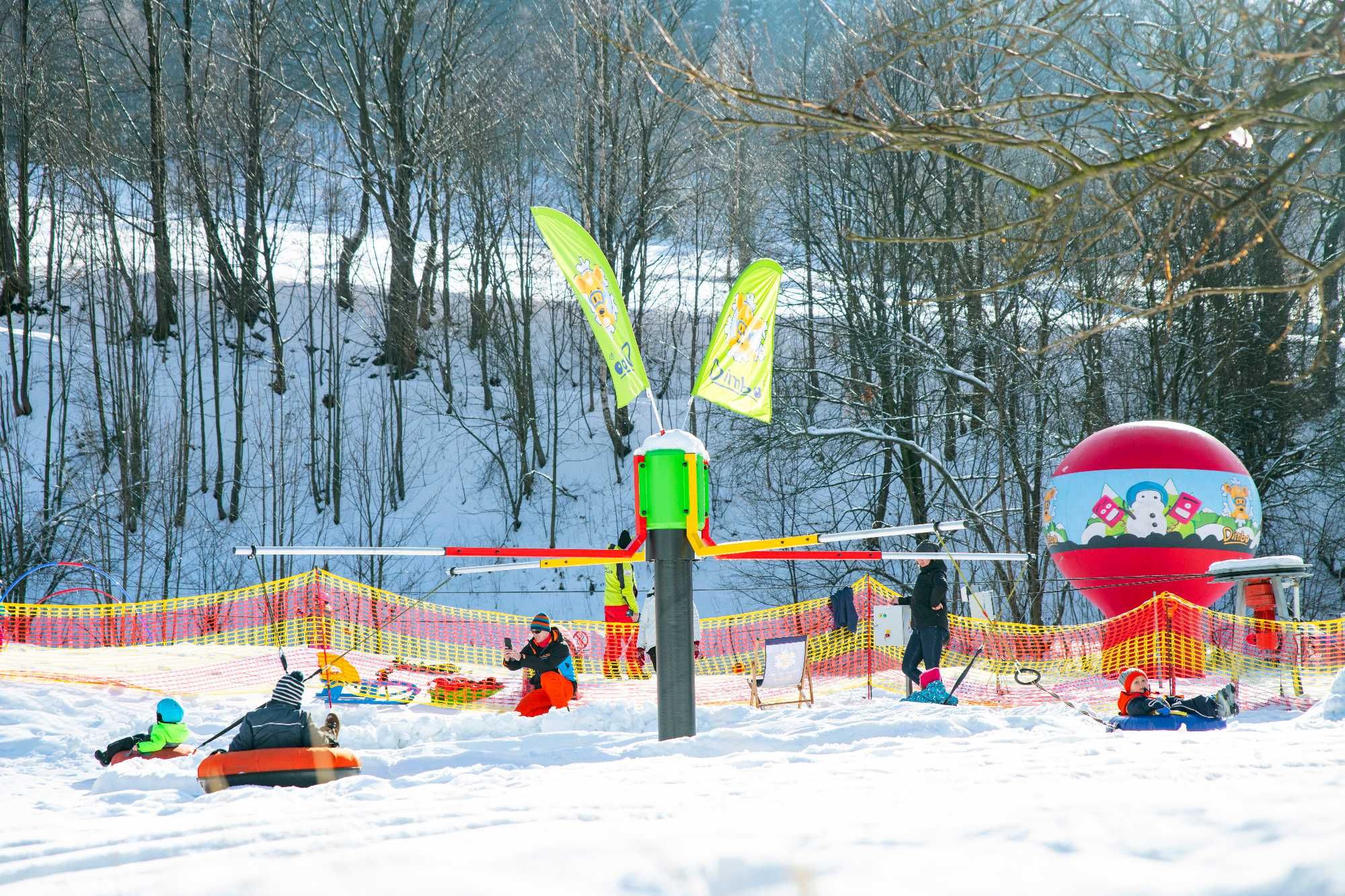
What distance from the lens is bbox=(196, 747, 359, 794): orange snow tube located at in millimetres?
8219

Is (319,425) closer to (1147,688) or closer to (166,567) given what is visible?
(166,567)

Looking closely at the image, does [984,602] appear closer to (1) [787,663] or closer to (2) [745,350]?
(1) [787,663]

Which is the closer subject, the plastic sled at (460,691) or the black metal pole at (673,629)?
the black metal pole at (673,629)

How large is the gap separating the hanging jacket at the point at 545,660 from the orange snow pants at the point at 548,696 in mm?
98

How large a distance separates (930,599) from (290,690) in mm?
7120

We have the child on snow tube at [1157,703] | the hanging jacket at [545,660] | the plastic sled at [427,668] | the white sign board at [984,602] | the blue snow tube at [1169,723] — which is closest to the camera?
the blue snow tube at [1169,723]

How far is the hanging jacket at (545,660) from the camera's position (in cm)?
1246

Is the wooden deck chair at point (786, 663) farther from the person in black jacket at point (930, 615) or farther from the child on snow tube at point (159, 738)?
the child on snow tube at point (159, 738)

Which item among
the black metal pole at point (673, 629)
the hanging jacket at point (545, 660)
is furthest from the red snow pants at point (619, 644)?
the black metal pole at point (673, 629)

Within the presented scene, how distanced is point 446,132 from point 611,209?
17.0 ft

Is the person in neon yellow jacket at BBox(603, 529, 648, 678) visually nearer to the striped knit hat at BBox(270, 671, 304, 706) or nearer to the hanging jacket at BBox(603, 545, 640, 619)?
the hanging jacket at BBox(603, 545, 640, 619)

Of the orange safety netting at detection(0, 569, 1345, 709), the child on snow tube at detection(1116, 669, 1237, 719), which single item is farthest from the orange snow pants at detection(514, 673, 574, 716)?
the child on snow tube at detection(1116, 669, 1237, 719)

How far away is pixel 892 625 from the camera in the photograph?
46.4ft

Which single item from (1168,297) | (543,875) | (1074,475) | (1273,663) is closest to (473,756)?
(543,875)
